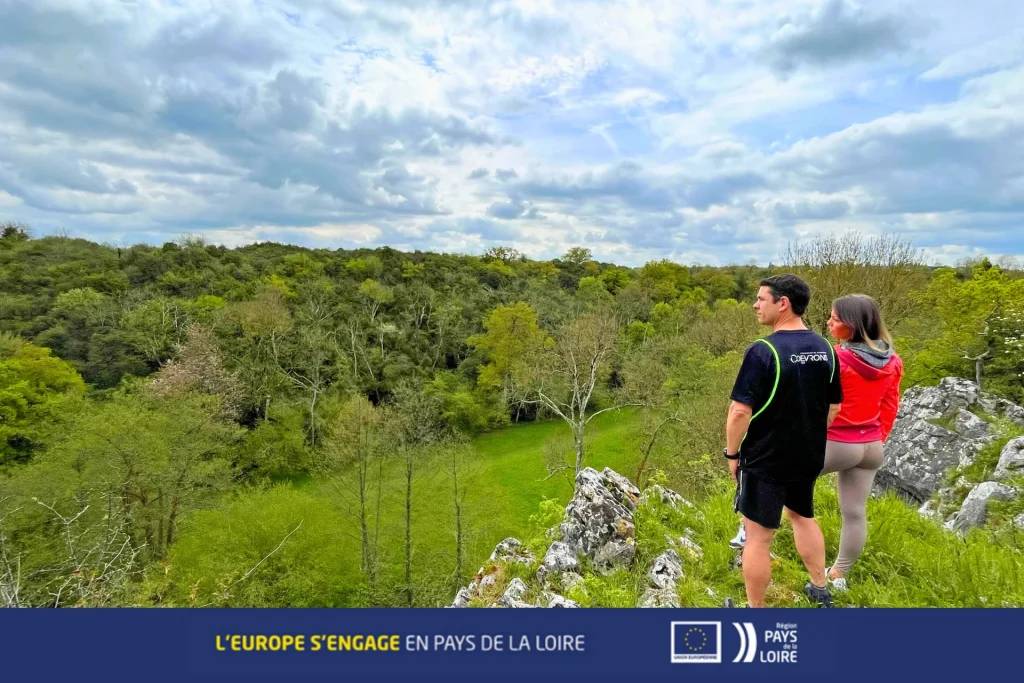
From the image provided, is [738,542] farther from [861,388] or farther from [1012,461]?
[1012,461]

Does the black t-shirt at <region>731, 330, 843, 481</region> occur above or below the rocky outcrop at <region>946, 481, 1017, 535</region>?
above

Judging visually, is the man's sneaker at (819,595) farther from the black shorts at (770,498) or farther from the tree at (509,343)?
→ the tree at (509,343)

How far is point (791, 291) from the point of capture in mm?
2609

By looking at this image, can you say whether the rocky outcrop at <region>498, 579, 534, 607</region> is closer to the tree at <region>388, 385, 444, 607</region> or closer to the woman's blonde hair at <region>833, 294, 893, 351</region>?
the woman's blonde hair at <region>833, 294, 893, 351</region>

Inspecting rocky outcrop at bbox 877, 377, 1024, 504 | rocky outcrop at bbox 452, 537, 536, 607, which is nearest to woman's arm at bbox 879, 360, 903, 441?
rocky outcrop at bbox 452, 537, 536, 607

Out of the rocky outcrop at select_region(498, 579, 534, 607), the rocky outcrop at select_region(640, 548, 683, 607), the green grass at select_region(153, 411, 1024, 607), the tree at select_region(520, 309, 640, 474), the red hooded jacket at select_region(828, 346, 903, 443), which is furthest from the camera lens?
the tree at select_region(520, 309, 640, 474)

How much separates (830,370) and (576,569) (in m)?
3.08

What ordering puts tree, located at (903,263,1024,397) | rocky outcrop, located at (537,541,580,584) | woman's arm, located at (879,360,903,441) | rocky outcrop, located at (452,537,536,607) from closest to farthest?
1. woman's arm, located at (879,360,903,441)
2. rocky outcrop, located at (537,541,580,584)
3. rocky outcrop, located at (452,537,536,607)
4. tree, located at (903,263,1024,397)

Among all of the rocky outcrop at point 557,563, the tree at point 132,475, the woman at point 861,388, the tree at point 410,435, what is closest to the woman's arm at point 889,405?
the woman at point 861,388

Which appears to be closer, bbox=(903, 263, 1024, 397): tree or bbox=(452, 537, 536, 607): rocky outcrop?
bbox=(452, 537, 536, 607): rocky outcrop

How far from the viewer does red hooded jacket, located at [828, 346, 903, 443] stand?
275cm
